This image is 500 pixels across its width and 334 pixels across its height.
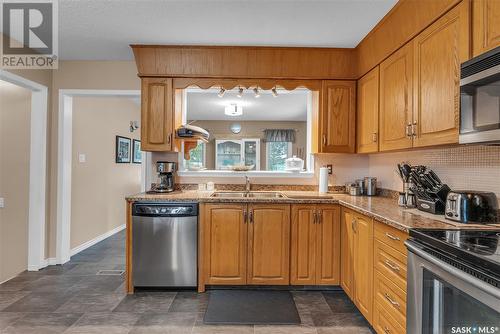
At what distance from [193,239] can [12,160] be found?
219 centimetres

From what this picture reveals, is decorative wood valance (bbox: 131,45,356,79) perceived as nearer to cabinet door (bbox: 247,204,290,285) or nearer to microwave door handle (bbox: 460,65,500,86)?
cabinet door (bbox: 247,204,290,285)

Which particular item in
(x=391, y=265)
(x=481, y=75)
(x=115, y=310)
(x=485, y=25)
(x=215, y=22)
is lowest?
(x=115, y=310)

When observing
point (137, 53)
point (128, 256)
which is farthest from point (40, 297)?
point (137, 53)

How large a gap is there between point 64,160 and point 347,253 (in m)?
3.28

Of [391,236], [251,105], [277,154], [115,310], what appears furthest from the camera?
[251,105]

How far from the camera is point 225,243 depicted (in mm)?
2846

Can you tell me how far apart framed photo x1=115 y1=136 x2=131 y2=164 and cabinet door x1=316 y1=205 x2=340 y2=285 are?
3824 millimetres

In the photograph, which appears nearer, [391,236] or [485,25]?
[485,25]

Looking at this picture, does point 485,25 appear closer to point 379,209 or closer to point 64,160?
point 379,209

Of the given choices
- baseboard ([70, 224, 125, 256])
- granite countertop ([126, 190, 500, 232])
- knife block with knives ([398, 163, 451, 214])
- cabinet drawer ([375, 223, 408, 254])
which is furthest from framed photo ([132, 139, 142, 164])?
cabinet drawer ([375, 223, 408, 254])

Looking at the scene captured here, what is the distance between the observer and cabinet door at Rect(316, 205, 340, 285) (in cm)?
283

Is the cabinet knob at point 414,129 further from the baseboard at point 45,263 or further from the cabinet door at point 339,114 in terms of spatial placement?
the baseboard at point 45,263

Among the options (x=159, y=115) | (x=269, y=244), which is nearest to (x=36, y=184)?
(x=159, y=115)

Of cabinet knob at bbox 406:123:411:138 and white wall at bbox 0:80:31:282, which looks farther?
white wall at bbox 0:80:31:282
